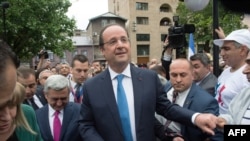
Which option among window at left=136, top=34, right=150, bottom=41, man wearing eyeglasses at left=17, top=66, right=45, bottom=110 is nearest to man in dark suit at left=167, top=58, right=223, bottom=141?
man wearing eyeglasses at left=17, top=66, right=45, bottom=110

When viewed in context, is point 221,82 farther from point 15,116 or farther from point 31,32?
point 31,32

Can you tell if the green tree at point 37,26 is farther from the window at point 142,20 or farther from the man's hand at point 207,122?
the man's hand at point 207,122

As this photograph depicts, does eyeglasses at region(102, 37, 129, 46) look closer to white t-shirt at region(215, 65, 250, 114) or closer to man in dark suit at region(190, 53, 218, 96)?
white t-shirt at region(215, 65, 250, 114)

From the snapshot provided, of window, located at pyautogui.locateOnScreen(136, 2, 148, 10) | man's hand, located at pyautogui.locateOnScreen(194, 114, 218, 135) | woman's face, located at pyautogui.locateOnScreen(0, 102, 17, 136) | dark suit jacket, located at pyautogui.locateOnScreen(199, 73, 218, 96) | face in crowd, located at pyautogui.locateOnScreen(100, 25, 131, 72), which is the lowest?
man's hand, located at pyautogui.locateOnScreen(194, 114, 218, 135)

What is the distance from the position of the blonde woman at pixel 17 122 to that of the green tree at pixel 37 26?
26.6 metres

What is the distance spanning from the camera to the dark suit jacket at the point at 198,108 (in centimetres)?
334

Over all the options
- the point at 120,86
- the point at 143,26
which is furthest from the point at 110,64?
the point at 143,26

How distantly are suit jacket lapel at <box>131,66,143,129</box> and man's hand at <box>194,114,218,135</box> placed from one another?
1.55ft

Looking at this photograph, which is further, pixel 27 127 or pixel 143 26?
pixel 143 26

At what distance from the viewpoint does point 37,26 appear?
95.6 feet

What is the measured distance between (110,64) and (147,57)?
52.1 metres

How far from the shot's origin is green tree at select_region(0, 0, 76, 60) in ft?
94.5

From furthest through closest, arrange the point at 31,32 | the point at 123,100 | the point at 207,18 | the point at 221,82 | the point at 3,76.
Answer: the point at 207,18
the point at 31,32
the point at 221,82
the point at 123,100
the point at 3,76

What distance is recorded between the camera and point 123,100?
117 inches
